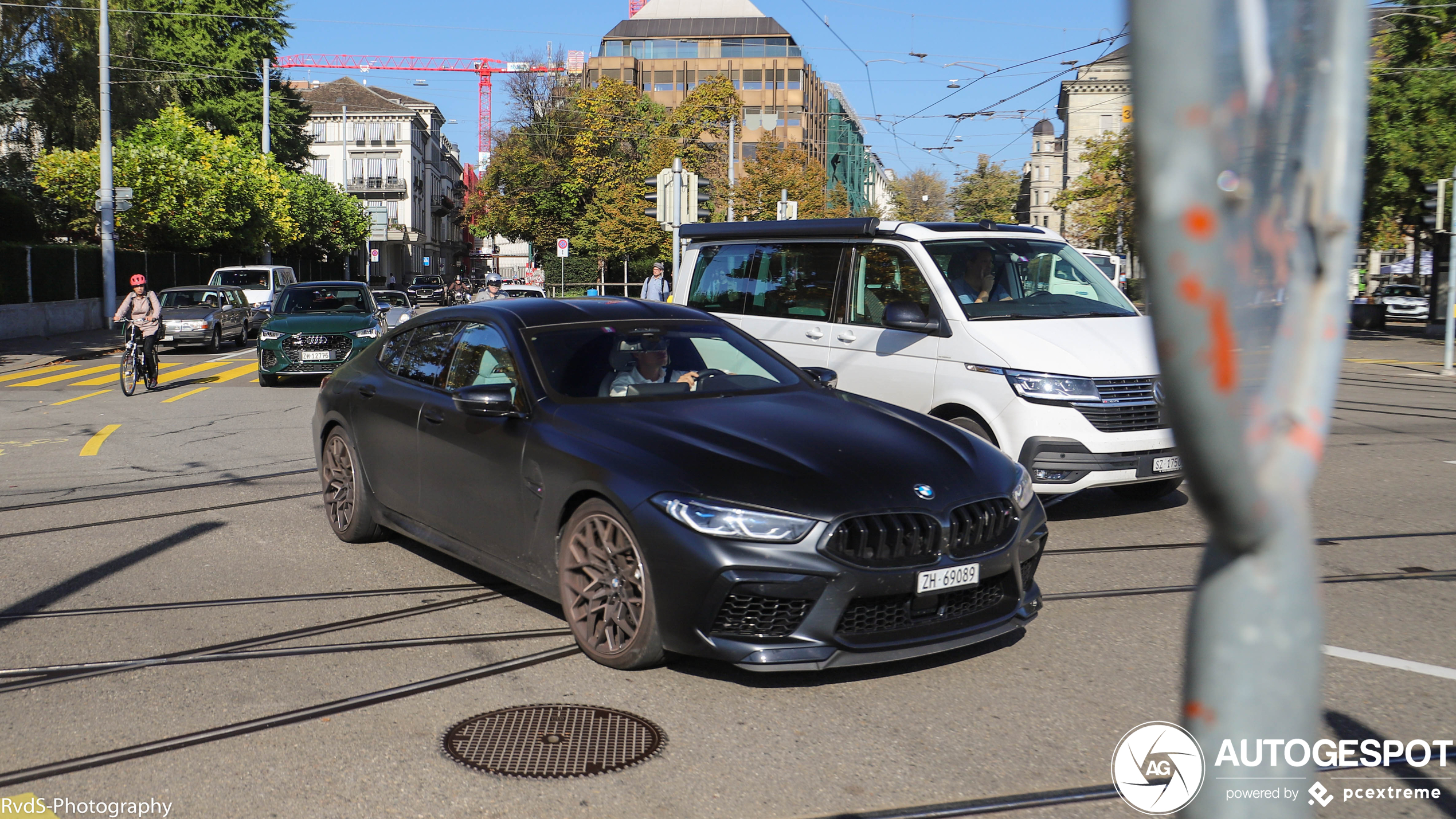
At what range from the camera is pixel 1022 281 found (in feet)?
28.3

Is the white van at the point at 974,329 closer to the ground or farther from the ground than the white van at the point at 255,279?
closer to the ground

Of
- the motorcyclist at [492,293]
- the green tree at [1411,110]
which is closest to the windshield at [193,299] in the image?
the motorcyclist at [492,293]

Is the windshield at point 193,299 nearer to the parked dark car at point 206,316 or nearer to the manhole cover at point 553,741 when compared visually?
the parked dark car at point 206,316

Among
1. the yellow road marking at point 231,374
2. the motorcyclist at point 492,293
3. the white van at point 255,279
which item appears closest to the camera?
the yellow road marking at point 231,374

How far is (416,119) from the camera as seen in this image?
112m

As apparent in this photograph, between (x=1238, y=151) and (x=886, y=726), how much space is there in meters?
3.31

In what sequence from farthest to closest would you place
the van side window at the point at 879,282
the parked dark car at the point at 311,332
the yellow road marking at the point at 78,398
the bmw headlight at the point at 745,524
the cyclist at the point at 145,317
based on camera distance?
the parked dark car at the point at 311,332 < the cyclist at the point at 145,317 < the yellow road marking at the point at 78,398 < the van side window at the point at 879,282 < the bmw headlight at the point at 745,524

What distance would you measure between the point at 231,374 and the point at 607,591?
18415 millimetres

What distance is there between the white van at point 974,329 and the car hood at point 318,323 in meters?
10.3

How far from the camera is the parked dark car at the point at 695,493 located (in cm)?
447

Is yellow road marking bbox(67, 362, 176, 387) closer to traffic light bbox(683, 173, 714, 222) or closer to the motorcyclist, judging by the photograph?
the motorcyclist

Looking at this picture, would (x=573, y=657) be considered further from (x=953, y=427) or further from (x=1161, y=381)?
(x=1161, y=381)

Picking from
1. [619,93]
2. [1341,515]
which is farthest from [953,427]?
[619,93]
